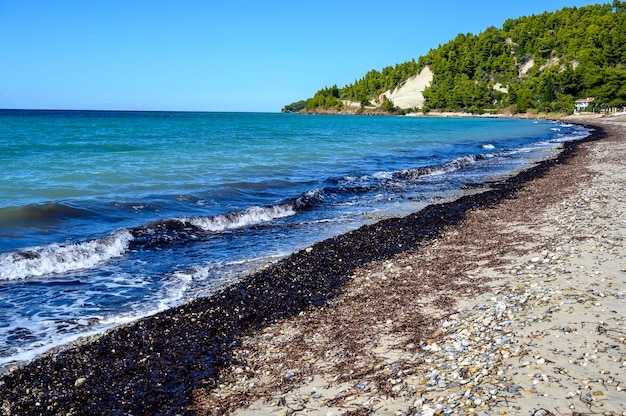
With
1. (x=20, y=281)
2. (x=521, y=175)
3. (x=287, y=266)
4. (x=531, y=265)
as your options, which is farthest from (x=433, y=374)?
(x=521, y=175)

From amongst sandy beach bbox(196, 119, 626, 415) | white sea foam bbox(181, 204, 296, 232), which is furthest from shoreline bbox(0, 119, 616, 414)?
white sea foam bbox(181, 204, 296, 232)

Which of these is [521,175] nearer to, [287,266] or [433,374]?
[287,266]

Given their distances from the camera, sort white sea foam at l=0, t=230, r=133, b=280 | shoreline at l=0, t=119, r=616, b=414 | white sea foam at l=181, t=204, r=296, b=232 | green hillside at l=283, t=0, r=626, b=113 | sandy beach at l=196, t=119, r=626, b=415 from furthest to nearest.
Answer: green hillside at l=283, t=0, r=626, b=113 → white sea foam at l=181, t=204, r=296, b=232 → white sea foam at l=0, t=230, r=133, b=280 → shoreline at l=0, t=119, r=616, b=414 → sandy beach at l=196, t=119, r=626, b=415

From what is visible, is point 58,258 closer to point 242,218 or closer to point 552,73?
point 242,218

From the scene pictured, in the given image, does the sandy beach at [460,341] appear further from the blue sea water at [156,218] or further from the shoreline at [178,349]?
the blue sea water at [156,218]

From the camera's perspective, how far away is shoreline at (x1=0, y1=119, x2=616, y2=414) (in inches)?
222

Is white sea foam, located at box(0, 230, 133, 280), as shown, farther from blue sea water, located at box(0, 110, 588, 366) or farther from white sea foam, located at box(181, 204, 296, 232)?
white sea foam, located at box(181, 204, 296, 232)

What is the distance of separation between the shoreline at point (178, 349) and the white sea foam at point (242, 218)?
4.79m

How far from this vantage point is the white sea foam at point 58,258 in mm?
10688

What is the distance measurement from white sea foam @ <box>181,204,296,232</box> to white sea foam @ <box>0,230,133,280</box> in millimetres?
2905

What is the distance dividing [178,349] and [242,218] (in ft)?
30.9

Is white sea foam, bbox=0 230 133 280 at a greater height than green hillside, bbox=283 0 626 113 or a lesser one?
lesser

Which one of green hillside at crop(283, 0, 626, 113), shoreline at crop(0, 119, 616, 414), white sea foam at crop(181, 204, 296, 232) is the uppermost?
green hillside at crop(283, 0, 626, 113)

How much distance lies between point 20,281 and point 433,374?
8941 mm
